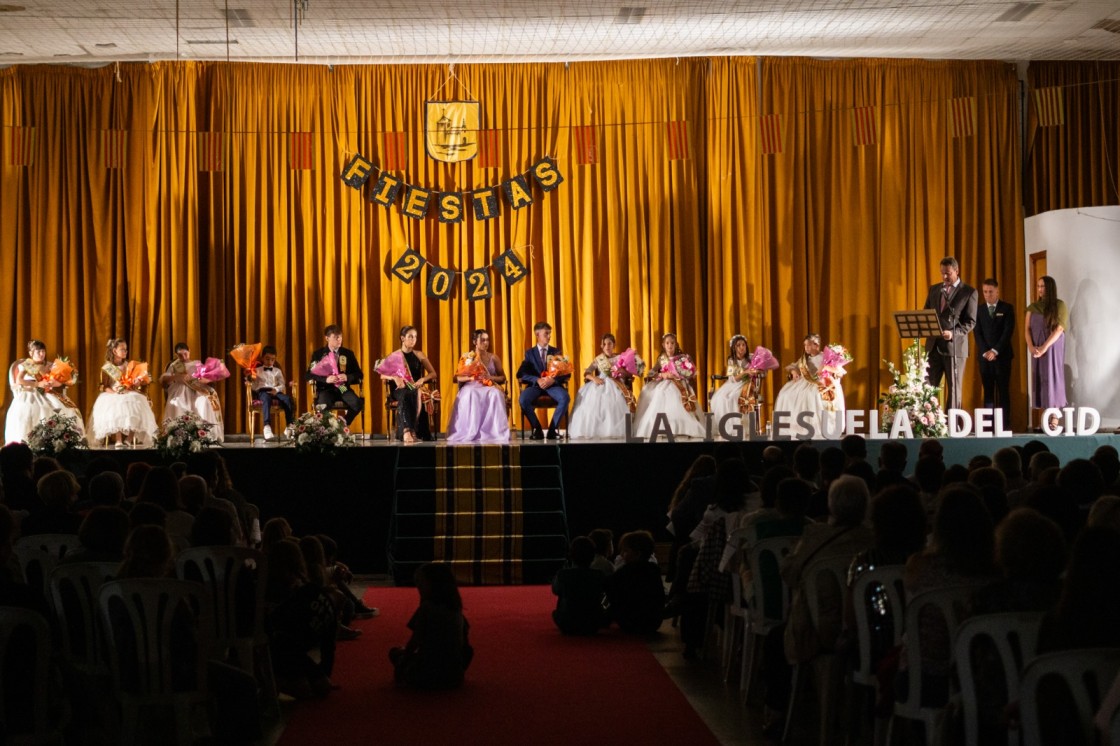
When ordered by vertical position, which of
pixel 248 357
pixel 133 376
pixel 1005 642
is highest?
pixel 248 357

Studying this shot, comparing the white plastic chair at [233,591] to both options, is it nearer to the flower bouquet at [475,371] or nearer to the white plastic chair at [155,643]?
the white plastic chair at [155,643]

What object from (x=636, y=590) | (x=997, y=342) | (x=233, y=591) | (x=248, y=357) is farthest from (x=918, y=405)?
(x=233, y=591)

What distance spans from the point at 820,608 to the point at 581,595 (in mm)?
2843

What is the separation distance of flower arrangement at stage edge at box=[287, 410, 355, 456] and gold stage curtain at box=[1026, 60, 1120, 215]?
8605mm

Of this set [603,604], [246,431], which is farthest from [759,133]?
[603,604]

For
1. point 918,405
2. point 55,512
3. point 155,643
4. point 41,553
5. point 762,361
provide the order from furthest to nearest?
point 762,361 < point 918,405 < point 55,512 < point 41,553 < point 155,643

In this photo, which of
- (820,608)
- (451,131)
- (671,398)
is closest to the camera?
(820,608)

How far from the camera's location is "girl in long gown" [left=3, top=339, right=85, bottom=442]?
12.1m

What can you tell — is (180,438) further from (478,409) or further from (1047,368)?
(1047,368)

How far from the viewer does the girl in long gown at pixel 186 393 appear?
497 inches

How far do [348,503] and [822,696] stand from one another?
6165 millimetres

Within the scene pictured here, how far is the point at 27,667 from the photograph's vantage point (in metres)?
3.65

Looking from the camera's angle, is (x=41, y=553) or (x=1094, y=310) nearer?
(x=41, y=553)

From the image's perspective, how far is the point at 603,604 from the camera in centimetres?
720
